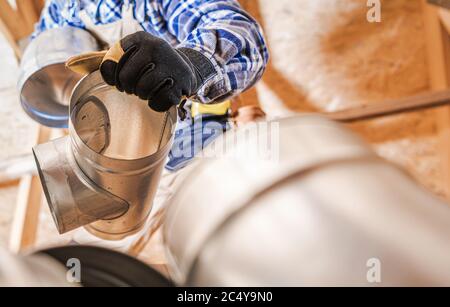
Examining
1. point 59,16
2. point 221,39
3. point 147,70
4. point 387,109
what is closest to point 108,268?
point 147,70

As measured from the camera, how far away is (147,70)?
615mm

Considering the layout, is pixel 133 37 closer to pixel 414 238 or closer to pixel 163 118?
pixel 163 118

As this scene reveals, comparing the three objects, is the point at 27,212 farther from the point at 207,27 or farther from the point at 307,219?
the point at 307,219

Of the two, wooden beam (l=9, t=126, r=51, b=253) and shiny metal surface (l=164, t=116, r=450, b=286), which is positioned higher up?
wooden beam (l=9, t=126, r=51, b=253)

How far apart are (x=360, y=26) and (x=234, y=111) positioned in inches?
26.1

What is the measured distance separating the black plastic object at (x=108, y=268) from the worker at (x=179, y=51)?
0.25 m

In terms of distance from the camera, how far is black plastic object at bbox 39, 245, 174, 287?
400 mm

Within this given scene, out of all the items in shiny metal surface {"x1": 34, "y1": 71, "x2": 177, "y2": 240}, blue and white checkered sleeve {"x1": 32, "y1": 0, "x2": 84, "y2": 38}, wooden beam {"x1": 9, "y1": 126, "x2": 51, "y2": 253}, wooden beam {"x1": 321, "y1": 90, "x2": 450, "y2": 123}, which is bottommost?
shiny metal surface {"x1": 34, "y1": 71, "x2": 177, "y2": 240}

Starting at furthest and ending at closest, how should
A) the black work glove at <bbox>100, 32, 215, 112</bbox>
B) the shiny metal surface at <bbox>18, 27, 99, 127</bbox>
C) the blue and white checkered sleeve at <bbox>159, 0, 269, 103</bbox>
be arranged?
the shiny metal surface at <bbox>18, 27, 99, 127</bbox>
the blue and white checkered sleeve at <bbox>159, 0, 269, 103</bbox>
the black work glove at <bbox>100, 32, 215, 112</bbox>

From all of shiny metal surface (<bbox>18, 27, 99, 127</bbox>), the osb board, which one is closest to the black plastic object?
shiny metal surface (<bbox>18, 27, 99, 127</bbox>)

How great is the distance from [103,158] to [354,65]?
1158 mm

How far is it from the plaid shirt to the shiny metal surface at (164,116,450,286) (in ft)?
1.42

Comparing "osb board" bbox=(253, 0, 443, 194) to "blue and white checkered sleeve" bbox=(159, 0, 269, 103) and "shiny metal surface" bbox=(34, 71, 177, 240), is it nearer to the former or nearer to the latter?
"blue and white checkered sleeve" bbox=(159, 0, 269, 103)

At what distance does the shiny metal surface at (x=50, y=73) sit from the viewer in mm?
974
